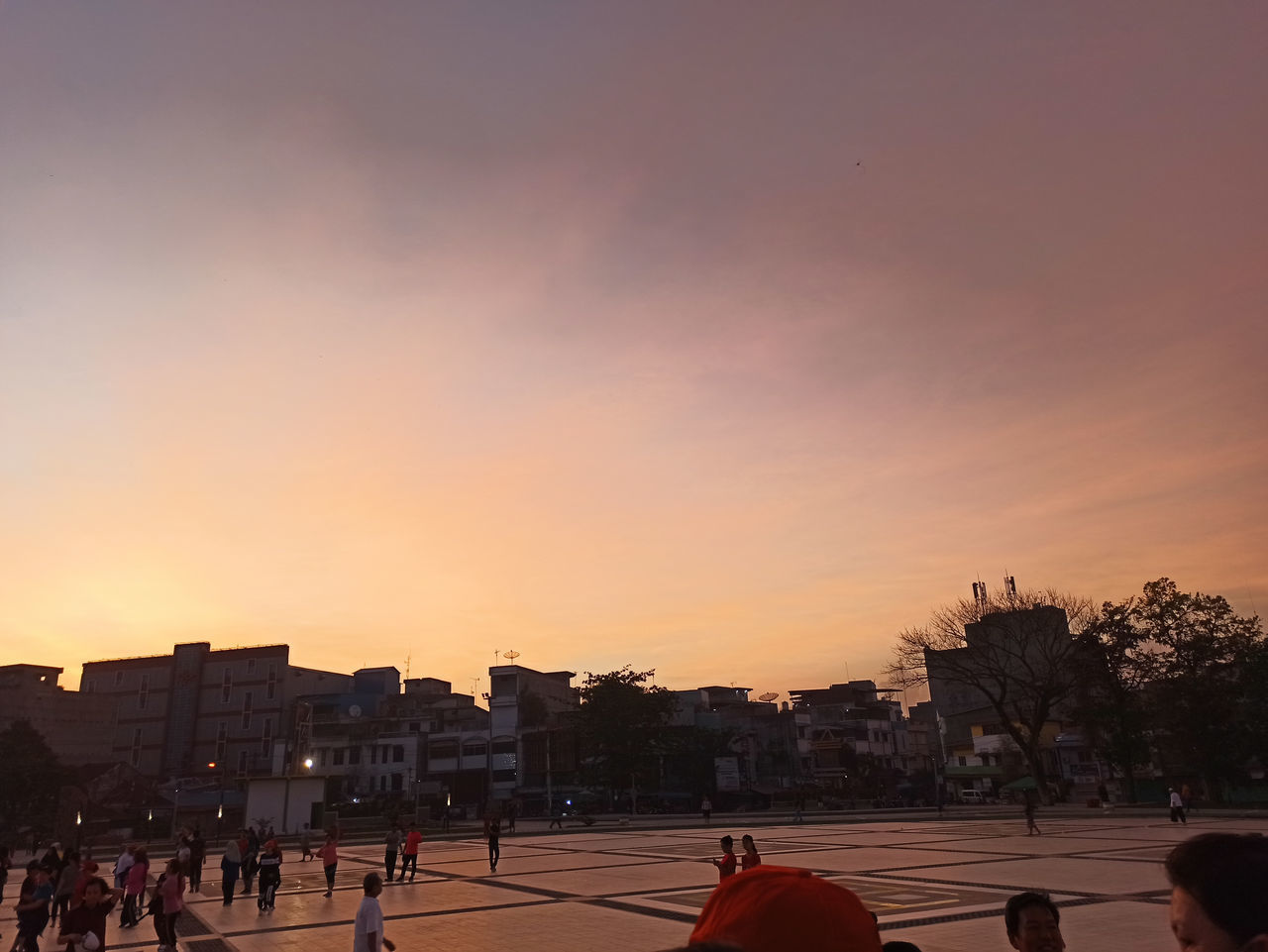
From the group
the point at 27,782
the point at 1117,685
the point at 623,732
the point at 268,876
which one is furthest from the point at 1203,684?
the point at 27,782

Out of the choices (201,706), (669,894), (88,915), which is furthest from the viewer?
(201,706)

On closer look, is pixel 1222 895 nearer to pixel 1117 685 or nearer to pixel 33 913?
Answer: pixel 33 913

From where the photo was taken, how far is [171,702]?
74.9 m

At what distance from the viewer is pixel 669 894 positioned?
19.0 meters

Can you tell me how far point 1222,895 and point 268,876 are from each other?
20.6 meters

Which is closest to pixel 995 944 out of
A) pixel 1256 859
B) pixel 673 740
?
pixel 1256 859

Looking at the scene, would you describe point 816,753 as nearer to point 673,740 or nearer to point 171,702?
point 673,740

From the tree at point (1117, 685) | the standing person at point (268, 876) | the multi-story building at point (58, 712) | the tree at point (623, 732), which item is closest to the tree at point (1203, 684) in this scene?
the tree at point (1117, 685)

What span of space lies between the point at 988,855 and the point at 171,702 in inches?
2836

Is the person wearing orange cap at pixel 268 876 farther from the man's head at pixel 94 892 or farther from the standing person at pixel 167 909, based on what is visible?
the man's head at pixel 94 892

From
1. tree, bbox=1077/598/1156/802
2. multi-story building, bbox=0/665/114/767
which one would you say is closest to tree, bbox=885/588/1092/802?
tree, bbox=1077/598/1156/802

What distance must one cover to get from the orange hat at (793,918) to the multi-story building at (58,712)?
263 ft

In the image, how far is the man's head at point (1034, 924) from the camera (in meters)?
3.81

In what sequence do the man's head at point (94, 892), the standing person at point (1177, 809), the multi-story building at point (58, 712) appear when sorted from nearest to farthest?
the man's head at point (94, 892), the standing person at point (1177, 809), the multi-story building at point (58, 712)
